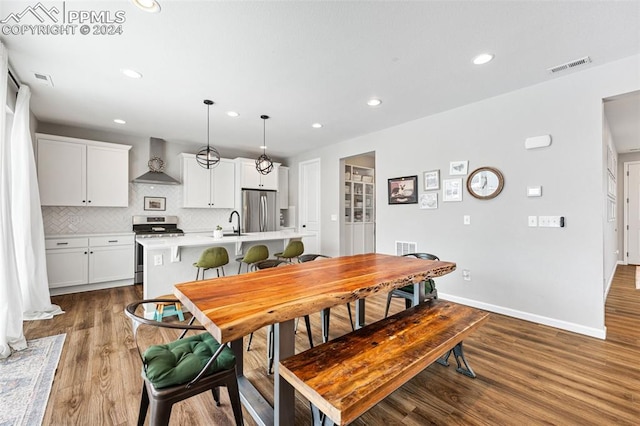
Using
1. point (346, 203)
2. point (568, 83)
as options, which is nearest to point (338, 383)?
point (568, 83)

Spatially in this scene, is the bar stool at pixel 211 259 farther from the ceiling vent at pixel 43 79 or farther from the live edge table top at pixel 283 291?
the ceiling vent at pixel 43 79

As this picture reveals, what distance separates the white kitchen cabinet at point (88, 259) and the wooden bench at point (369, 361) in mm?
4606

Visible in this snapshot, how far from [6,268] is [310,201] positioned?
4.67 metres

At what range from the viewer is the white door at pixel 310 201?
5.96 meters

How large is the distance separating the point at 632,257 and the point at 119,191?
10.6 metres

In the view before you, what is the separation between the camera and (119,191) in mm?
4723

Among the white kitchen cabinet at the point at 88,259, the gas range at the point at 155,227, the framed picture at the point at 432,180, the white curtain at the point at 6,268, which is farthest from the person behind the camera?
the gas range at the point at 155,227

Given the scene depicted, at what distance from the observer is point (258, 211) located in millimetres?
6176

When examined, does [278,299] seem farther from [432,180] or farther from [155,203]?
[155,203]

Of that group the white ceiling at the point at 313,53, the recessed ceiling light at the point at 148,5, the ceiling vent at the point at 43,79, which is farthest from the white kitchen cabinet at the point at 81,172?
the recessed ceiling light at the point at 148,5

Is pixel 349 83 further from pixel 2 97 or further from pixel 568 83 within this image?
pixel 2 97

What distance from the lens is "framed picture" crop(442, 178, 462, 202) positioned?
3594 millimetres

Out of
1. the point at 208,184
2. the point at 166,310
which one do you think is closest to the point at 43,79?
the point at 166,310

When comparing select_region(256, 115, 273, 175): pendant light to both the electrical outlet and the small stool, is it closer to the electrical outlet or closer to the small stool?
the small stool
